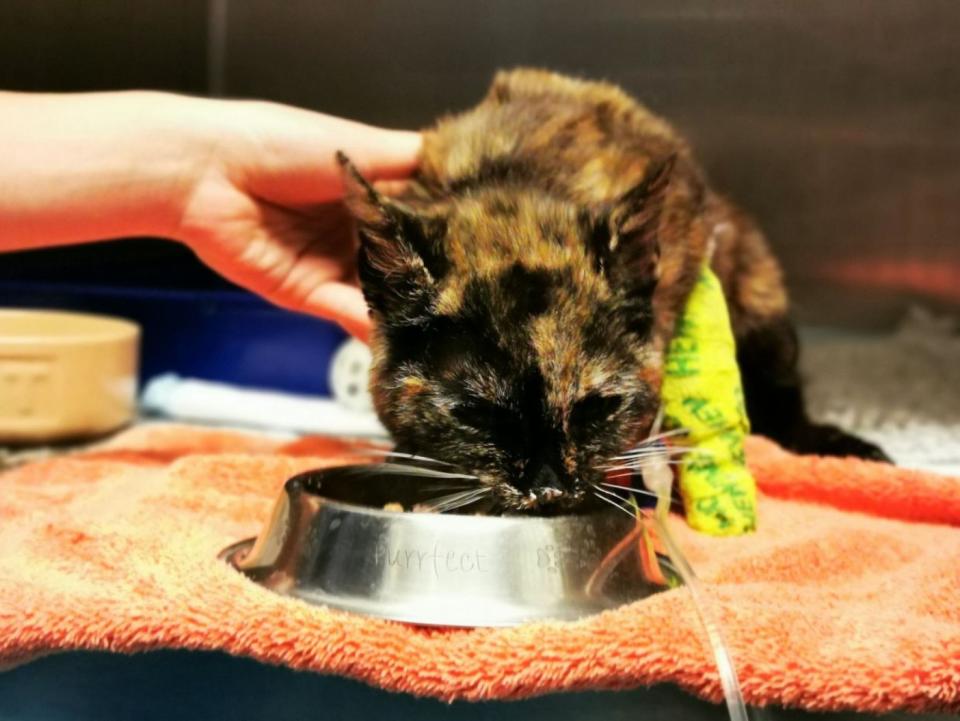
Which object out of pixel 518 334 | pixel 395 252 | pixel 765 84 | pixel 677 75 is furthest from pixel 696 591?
pixel 765 84

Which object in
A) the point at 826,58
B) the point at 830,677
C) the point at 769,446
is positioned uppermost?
the point at 826,58

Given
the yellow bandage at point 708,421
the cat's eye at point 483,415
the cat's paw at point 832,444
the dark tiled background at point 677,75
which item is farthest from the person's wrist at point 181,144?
the cat's paw at point 832,444

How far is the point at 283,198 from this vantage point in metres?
1.76

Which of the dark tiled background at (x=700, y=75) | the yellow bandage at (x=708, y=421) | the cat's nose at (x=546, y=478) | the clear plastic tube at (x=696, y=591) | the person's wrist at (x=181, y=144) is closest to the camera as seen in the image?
the clear plastic tube at (x=696, y=591)

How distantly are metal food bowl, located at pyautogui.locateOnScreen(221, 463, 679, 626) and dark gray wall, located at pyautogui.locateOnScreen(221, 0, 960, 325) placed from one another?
1066 mm

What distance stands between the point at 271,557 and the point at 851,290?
2.38 metres

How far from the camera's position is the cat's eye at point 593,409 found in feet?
4.04

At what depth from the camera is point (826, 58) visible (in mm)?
2619

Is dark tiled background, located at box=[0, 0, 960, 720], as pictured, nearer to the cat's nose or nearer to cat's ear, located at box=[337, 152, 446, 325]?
cat's ear, located at box=[337, 152, 446, 325]

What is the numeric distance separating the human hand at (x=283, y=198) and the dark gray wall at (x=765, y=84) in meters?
0.25

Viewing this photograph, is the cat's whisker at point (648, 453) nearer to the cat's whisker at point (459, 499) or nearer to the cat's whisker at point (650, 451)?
the cat's whisker at point (650, 451)

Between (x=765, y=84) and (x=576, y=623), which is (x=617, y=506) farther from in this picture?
(x=765, y=84)

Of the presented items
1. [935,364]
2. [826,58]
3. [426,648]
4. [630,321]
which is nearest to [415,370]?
[630,321]

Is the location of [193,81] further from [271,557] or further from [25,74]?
[271,557]
